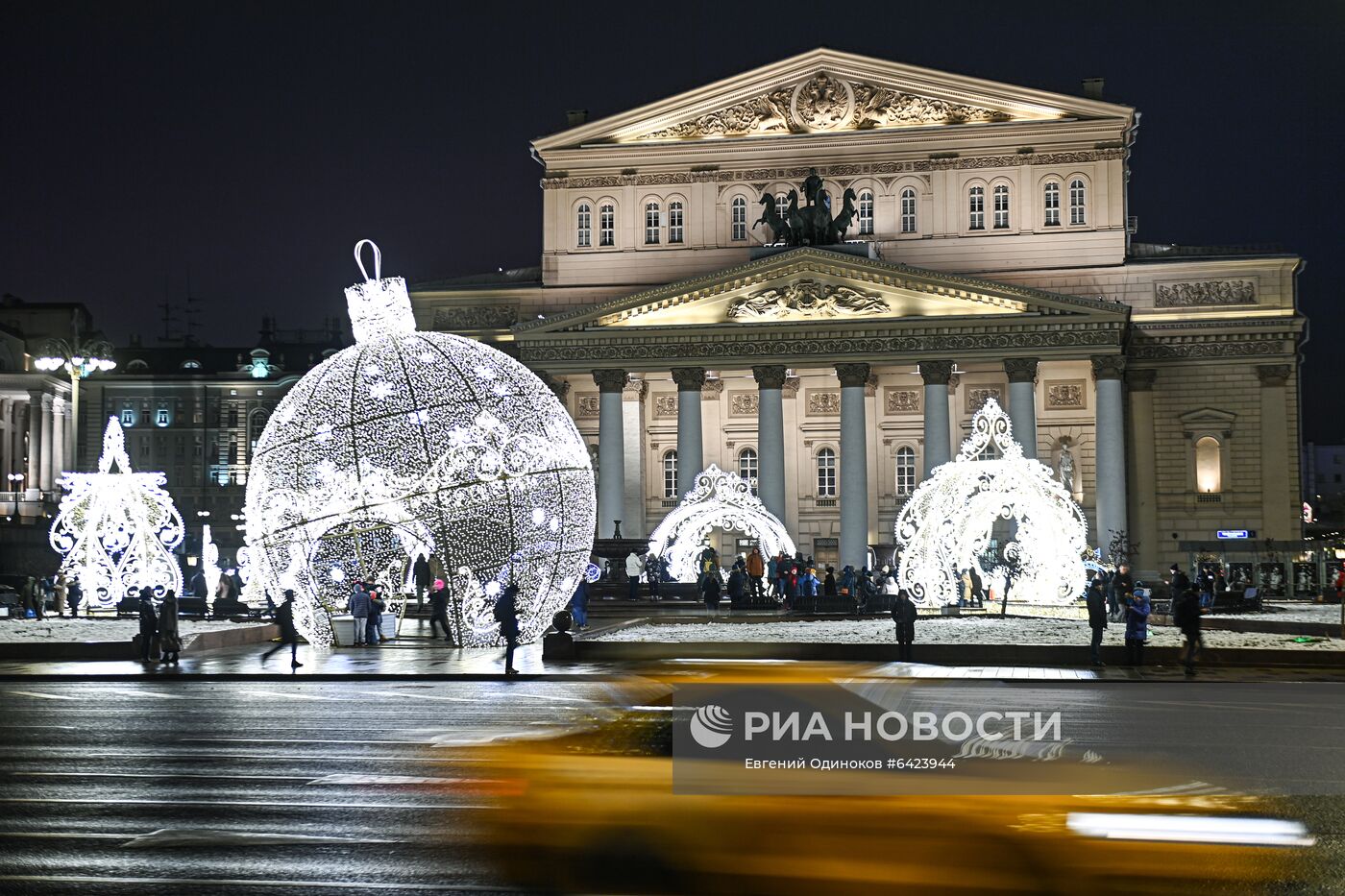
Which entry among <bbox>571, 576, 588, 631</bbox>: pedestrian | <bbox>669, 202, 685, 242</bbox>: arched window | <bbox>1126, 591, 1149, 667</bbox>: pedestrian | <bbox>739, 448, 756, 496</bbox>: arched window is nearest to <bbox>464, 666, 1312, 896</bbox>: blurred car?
<bbox>1126, 591, 1149, 667</bbox>: pedestrian

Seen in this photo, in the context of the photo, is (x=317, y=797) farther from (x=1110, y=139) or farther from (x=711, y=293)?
→ (x=1110, y=139)

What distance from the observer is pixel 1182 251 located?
68250mm

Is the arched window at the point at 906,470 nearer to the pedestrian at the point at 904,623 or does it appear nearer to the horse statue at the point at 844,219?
the horse statue at the point at 844,219

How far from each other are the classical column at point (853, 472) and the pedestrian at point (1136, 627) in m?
31.7

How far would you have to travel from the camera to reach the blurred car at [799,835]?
8.51m

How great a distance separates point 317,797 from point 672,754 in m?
5.58

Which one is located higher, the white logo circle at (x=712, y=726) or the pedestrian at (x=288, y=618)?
the white logo circle at (x=712, y=726)

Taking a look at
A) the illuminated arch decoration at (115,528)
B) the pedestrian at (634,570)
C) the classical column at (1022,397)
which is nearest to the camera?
the illuminated arch decoration at (115,528)

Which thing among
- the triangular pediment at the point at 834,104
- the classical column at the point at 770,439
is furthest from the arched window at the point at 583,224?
the classical column at the point at 770,439

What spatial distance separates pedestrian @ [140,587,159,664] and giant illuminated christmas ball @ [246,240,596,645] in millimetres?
2798

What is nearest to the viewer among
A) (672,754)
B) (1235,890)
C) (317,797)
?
(672,754)

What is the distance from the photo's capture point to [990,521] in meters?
38.1

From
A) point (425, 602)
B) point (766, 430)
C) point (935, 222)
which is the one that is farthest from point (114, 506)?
point (935, 222)

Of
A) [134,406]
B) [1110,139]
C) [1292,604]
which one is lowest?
[1292,604]
